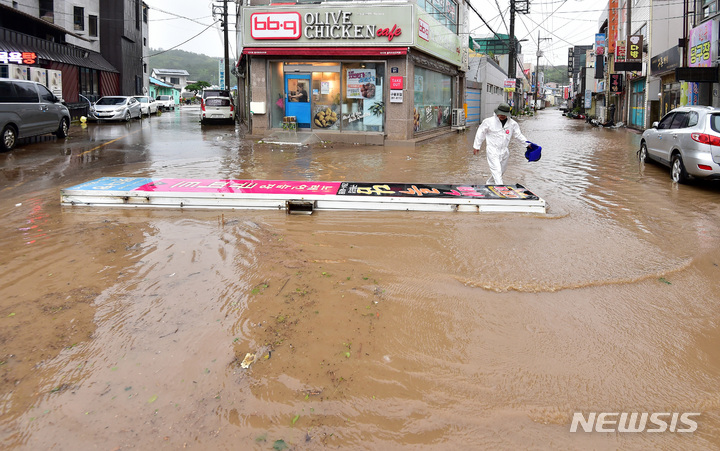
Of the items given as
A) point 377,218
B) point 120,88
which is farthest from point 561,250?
point 120,88

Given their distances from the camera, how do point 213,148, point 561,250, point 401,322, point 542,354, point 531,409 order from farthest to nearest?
point 213,148
point 561,250
point 401,322
point 542,354
point 531,409

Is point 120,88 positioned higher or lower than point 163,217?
higher

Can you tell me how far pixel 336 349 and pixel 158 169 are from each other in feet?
30.9

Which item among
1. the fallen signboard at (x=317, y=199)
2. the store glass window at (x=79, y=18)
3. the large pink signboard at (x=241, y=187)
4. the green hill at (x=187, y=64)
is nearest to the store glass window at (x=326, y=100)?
the large pink signboard at (x=241, y=187)

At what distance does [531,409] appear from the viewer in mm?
3109

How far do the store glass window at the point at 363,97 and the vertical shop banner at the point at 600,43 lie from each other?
27786 mm

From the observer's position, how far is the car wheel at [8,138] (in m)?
14.1

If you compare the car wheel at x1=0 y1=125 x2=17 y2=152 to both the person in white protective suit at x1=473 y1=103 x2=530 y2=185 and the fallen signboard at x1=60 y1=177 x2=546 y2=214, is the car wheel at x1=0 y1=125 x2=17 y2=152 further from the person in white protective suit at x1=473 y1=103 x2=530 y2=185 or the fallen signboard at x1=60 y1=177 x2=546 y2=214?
the person in white protective suit at x1=473 y1=103 x2=530 y2=185

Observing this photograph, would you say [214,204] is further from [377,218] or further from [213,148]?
[213,148]

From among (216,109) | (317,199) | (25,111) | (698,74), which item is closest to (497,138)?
(317,199)

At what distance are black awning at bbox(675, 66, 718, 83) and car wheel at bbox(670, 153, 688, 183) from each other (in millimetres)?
9366

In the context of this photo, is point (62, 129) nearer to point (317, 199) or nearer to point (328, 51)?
point (328, 51)

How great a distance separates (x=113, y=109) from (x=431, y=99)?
1615 centimetres

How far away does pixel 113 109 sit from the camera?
2698 cm
